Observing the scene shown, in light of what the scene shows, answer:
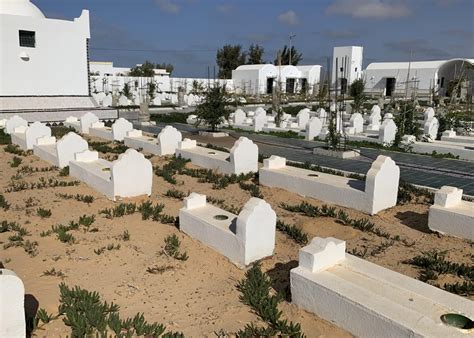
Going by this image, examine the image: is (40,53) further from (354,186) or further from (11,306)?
(11,306)

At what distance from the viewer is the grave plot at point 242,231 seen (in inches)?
190

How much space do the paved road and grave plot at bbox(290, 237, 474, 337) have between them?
4502 millimetres

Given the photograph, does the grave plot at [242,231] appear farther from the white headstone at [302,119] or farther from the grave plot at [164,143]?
the white headstone at [302,119]

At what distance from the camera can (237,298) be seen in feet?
13.8

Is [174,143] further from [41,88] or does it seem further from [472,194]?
[41,88]

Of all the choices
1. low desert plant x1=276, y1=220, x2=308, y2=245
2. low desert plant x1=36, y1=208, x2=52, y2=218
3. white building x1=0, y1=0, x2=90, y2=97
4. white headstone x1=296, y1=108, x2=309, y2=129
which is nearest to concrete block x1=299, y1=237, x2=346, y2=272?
low desert plant x1=276, y1=220, x2=308, y2=245

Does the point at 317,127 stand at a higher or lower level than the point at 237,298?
higher

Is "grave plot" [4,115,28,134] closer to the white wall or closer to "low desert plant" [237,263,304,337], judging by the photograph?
the white wall

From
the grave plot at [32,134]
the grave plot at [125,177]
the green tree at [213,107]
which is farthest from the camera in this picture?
the green tree at [213,107]

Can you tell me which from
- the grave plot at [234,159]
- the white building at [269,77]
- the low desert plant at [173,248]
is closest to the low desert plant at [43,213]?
the low desert plant at [173,248]

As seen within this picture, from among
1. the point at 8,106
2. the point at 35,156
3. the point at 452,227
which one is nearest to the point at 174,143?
the point at 35,156

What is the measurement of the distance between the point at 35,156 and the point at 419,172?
9429mm

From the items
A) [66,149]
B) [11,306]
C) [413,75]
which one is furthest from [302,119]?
[413,75]

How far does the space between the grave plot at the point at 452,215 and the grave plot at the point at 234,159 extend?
13.6ft
